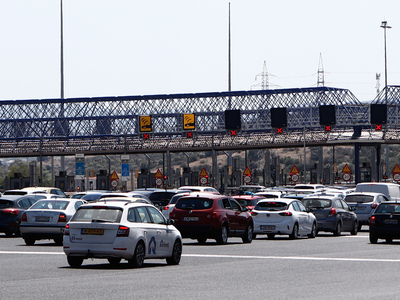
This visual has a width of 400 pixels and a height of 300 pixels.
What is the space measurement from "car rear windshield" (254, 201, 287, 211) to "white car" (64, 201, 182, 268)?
11031mm

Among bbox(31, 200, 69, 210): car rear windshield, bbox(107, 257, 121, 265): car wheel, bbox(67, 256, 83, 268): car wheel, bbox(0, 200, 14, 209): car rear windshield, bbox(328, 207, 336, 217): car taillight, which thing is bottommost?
bbox(328, 207, 336, 217): car taillight

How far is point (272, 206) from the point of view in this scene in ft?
94.9

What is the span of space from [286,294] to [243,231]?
14046mm

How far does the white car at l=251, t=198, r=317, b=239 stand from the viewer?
28.4 m

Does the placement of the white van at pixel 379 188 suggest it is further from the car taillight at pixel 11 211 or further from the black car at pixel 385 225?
A: the car taillight at pixel 11 211

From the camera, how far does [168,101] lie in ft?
304

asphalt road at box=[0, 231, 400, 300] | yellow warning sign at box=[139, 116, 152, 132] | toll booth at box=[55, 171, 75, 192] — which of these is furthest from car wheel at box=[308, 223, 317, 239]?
toll booth at box=[55, 171, 75, 192]

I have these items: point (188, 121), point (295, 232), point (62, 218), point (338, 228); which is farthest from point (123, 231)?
point (188, 121)

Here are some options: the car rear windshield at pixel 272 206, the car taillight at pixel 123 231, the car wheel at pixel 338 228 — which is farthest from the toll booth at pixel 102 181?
the car taillight at pixel 123 231

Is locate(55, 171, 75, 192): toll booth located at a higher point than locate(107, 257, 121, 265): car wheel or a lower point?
lower

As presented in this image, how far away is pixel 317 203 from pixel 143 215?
15135mm

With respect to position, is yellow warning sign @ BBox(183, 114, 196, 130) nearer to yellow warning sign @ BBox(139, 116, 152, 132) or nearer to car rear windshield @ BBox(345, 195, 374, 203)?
yellow warning sign @ BBox(139, 116, 152, 132)

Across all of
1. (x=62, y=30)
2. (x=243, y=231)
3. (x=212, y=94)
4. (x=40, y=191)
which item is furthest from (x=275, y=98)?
(x=243, y=231)

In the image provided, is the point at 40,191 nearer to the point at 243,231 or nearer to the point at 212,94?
the point at 243,231
